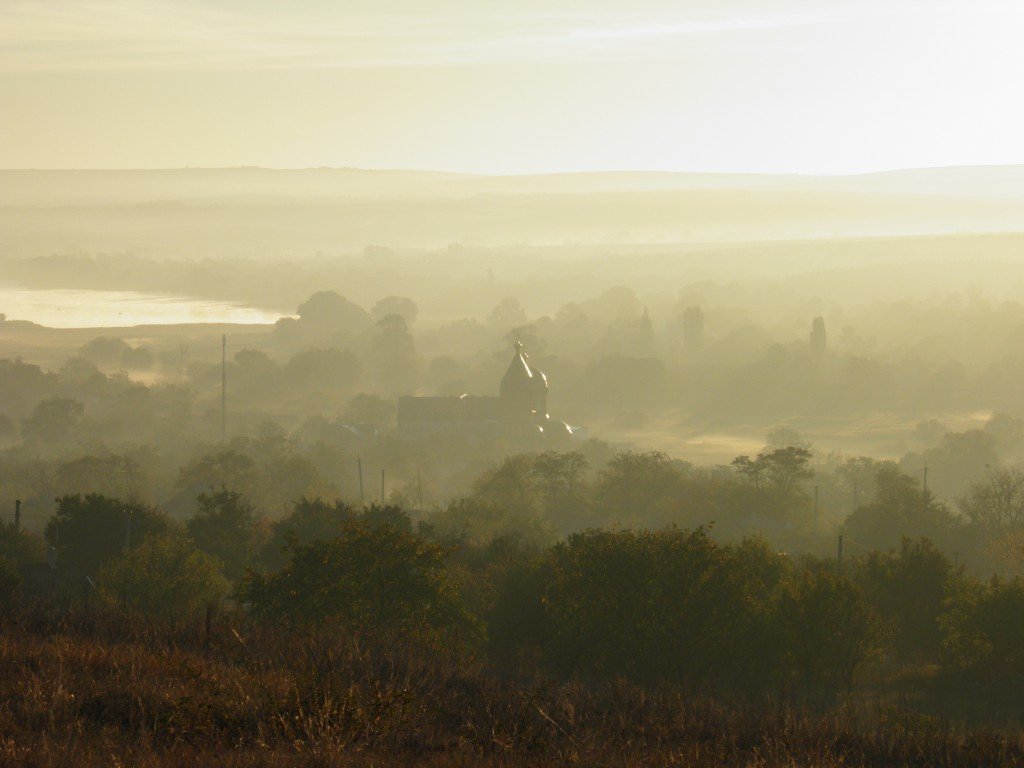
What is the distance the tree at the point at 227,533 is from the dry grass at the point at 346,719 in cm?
2260

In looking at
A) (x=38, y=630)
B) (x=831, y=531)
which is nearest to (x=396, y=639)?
(x=38, y=630)

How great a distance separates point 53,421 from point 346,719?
83.2 m

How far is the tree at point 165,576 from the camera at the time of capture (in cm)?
3291

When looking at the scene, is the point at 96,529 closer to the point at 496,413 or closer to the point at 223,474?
the point at 223,474

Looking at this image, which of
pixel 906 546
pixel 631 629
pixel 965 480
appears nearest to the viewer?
pixel 631 629

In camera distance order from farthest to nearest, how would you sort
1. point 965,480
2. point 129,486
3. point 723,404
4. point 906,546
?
point 723,404 < point 965,480 < point 129,486 < point 906,546

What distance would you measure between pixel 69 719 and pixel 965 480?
231ft

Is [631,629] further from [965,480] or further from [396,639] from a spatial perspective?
[965,480]

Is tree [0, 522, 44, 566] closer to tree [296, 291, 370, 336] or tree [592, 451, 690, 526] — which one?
tree [592, 451, 690, 526]

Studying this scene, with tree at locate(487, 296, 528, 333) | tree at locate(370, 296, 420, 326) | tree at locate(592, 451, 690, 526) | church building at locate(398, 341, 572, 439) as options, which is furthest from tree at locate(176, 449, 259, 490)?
tree at locate(487, 296, 528, 333)

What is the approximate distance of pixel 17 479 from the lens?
68.6 m

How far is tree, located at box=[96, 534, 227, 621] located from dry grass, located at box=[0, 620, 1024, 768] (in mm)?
13800

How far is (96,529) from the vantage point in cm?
4119

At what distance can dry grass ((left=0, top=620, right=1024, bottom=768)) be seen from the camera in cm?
1280
